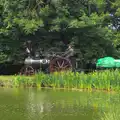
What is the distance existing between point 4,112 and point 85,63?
19.8 m

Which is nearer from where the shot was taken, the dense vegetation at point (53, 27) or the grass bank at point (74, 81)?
the grass bank at point (74, 81)

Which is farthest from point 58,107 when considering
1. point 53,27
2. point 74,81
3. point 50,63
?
point 53,27

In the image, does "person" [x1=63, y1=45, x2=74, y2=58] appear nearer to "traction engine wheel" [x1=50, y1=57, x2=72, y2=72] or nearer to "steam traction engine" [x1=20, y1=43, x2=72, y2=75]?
"steam traction engine" [x1=20, y1=43, x2=72, y2=75]

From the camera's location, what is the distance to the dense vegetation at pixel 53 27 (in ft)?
95.0

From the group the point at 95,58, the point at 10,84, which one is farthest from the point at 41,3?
the point at 10,84

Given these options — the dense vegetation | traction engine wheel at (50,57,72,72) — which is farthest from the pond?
the dense vegetation

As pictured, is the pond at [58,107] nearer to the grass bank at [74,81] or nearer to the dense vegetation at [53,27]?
the grass bank at [74,81]

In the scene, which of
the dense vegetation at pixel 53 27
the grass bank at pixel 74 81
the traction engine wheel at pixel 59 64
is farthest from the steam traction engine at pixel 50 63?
the grass bank at pixel 74 81

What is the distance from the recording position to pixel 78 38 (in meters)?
30.2

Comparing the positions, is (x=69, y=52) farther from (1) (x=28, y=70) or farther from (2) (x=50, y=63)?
(1) (x=28, y=70)

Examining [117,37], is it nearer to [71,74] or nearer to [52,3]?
[52,3]

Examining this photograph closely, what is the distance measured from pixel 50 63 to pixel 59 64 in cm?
69

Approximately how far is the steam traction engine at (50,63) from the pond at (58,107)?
9.81 meters

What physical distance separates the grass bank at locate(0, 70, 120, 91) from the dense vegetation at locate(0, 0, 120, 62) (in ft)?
20.1
